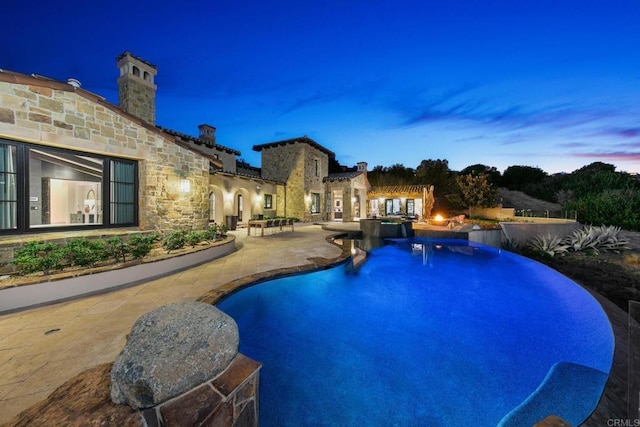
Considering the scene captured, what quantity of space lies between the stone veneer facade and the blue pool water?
473 inches

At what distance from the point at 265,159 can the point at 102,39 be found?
74.5 feet

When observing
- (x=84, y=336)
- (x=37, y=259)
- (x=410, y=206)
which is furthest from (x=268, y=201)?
(x=84, y=336)

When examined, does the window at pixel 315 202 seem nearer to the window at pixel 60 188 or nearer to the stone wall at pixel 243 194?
the stone wall at pixel 243 194

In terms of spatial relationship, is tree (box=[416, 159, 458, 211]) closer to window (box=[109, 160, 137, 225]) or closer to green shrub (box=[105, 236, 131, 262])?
window (box=[109, 160, 137, 225])

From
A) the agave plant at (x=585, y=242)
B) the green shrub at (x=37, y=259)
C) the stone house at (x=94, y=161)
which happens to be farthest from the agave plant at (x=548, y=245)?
the green shrub at (x=37, y=259)

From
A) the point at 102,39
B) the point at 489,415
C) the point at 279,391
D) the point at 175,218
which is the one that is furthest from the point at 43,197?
the point at 102,39

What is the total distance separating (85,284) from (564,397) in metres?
7.16

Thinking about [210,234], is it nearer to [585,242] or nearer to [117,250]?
[117,250]

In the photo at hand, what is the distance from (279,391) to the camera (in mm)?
2898

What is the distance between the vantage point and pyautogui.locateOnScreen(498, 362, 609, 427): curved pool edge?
2.63 meters

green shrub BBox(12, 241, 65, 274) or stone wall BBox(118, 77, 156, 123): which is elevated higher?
stone wall BBox(118, 77, 156, 123)

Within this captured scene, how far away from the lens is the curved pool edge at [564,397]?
8.64 feet

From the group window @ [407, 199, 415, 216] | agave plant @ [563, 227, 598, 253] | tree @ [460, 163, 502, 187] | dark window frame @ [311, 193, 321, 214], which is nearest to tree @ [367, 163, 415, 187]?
window @ [407, 199, 415, 216]

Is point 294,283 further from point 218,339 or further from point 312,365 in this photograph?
point 218,339
